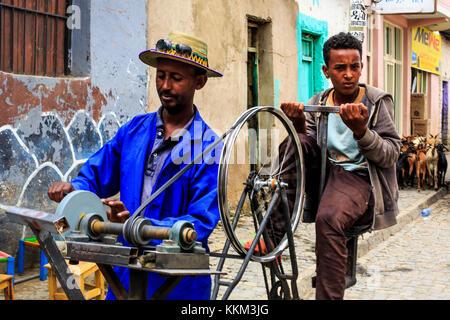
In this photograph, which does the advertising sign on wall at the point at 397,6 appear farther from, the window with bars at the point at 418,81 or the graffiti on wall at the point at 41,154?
the graffiti on wall at the point at 41,154

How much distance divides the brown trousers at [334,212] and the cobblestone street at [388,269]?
5.16ft

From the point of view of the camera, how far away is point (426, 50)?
21031 mm

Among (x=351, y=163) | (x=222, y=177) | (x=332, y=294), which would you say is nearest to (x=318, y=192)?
(x=351, y=163)

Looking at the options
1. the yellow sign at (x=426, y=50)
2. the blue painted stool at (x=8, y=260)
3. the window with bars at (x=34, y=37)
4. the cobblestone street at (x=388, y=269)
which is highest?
the yellow sign at (x=426, y=50)

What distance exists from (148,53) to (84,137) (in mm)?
3651

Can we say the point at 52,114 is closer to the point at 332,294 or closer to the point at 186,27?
the point at 186,27

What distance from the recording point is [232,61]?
9.09 meters

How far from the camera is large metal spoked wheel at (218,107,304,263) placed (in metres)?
2.75

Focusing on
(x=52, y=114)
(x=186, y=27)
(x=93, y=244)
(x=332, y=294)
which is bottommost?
(x=332, y=294)

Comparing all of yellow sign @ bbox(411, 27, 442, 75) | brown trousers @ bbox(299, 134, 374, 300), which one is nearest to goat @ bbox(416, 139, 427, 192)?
yellow sign @ bbox(411, 27, 442, 75)

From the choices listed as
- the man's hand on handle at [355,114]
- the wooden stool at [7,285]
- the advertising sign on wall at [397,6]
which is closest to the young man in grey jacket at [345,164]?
the man's hand on handle at [355,114]

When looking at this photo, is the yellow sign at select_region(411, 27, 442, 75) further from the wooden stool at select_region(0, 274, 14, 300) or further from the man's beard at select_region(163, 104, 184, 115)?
the man's beard at select_region(163, 104, 184, 115)

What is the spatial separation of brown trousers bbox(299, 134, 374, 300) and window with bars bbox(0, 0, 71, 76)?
3.21 m

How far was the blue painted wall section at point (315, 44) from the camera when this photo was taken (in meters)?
11.1
